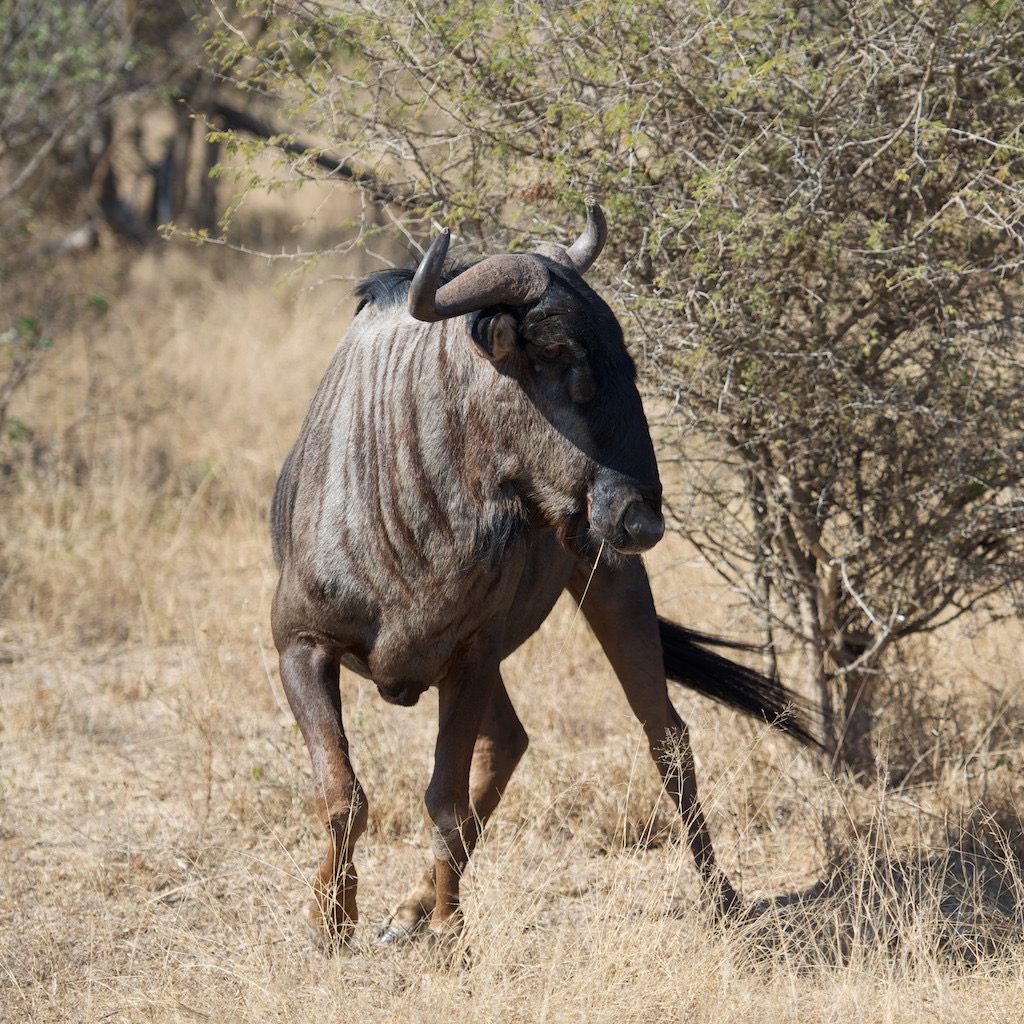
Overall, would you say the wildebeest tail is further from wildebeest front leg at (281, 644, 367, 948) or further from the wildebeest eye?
the wildebeest eye

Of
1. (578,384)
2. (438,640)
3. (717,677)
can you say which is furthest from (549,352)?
(717,677)

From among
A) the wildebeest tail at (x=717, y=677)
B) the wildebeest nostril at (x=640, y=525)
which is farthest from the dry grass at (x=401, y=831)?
the wildebeest nostril at (x=640, y=525)

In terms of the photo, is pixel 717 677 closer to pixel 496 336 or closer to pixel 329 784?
pixel 329 784

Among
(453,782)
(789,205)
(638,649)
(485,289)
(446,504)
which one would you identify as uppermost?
(789,205)

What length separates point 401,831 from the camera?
438cm

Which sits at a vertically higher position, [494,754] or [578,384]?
[578,384]

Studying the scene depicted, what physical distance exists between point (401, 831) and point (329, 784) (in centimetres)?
117

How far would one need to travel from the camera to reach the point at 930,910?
3.38 m

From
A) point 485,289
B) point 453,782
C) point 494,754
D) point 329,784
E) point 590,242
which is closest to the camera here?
point 485,289

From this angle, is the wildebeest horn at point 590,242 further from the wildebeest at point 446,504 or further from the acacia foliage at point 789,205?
the acacia foliage at point 789,205

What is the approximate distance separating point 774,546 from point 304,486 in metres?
1.78

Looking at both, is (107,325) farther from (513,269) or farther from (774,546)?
(513,269)

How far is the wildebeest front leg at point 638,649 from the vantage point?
3965mm

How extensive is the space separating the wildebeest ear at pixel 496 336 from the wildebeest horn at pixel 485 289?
41mm
